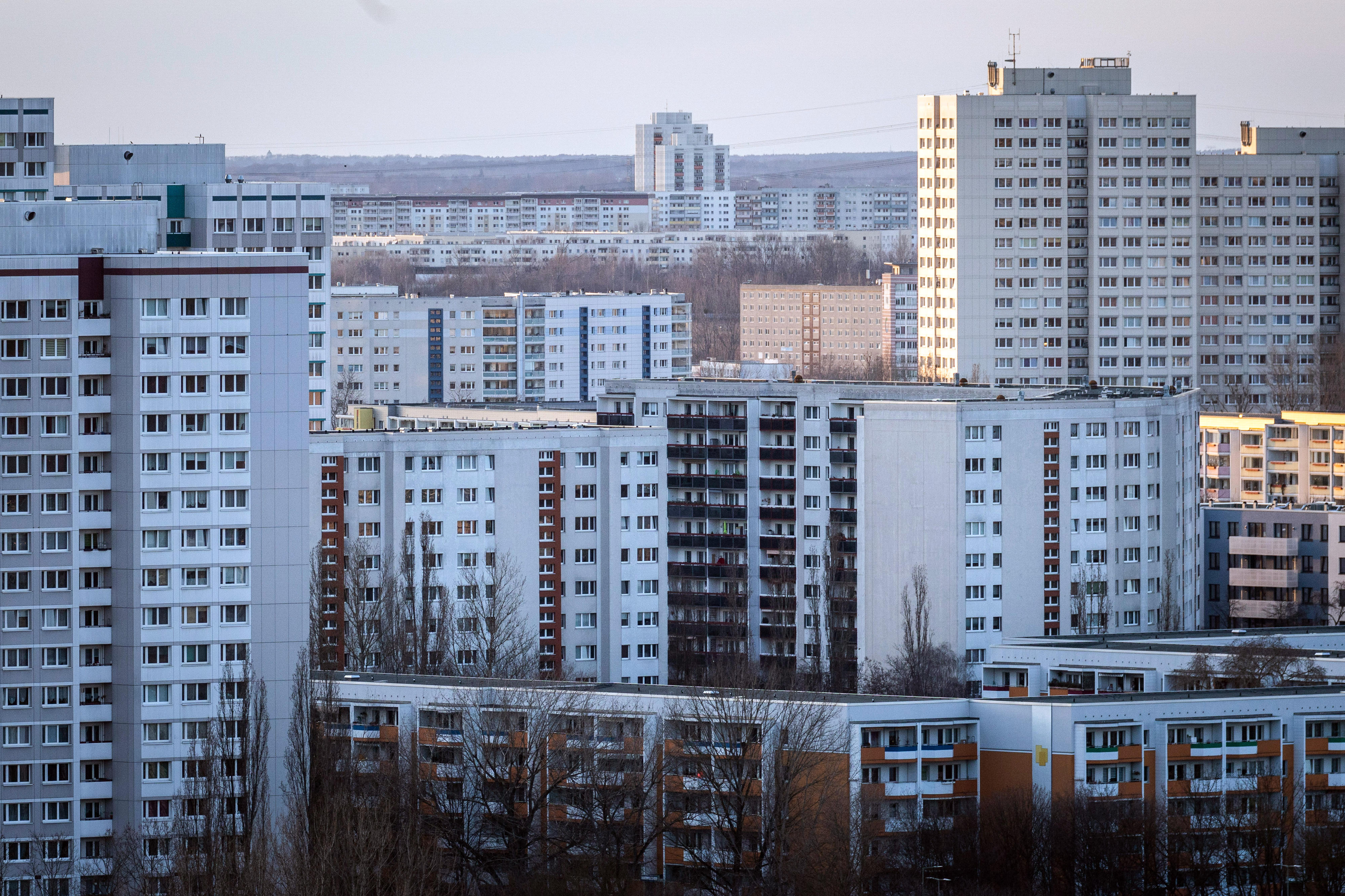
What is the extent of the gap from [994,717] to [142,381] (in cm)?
1407

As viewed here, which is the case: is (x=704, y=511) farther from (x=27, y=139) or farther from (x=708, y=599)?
(x=27, y=139)

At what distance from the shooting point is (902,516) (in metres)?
57.4

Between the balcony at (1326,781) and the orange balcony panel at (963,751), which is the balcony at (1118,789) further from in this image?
the balcony at (1326,781)

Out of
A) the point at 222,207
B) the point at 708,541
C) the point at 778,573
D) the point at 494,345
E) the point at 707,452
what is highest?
the point at 222,207

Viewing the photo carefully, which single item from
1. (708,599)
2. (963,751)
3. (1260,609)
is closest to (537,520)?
(708,599)

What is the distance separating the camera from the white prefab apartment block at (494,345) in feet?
352

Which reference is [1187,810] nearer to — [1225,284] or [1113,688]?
[1113,688]

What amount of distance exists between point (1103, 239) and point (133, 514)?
57.7 m

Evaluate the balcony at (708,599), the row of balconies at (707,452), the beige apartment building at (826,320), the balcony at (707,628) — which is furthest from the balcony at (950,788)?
the beige apartment building at (826,320)

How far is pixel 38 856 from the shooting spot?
123ft

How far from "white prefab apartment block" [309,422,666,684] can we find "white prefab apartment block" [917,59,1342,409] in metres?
32.4

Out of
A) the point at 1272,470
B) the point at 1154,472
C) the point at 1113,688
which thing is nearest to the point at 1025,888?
the point at 1113,688

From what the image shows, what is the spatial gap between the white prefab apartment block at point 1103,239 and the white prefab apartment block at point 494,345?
19.7 m

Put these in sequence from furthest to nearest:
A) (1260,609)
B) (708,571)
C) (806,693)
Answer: (1260,609)
(708,571)
(806,693)
